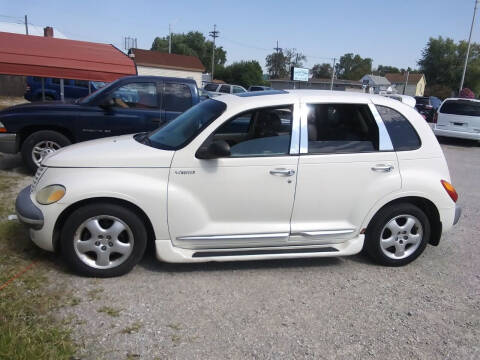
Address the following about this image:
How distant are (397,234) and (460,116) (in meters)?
12.7

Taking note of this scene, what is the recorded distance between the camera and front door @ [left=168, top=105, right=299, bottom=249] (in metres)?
3.72

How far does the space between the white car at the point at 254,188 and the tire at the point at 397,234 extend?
0.04ft

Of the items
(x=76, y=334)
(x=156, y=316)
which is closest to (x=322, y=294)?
(x=156, y=316)

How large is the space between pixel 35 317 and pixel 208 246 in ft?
4.93

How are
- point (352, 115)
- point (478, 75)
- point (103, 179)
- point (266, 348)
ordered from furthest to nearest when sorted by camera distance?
point (478, 75)
point (352, 115)
point (103, 179)
point (266, 348)

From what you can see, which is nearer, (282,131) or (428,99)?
(282,131)

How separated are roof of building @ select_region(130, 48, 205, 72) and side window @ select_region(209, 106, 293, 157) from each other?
1675 inches

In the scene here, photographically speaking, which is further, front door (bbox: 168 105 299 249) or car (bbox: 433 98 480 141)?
car (bbox: 433 98 480 141)

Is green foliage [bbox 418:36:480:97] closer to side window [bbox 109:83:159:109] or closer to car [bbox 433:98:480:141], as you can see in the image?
car [bbox 433:98:480:141]

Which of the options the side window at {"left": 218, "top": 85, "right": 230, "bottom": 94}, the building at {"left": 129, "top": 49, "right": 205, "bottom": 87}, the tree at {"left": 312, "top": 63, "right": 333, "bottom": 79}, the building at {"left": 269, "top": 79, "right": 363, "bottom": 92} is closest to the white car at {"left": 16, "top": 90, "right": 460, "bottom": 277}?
the side window at {"left": 218, "top": 85, "right": 230, "bottom": 94}

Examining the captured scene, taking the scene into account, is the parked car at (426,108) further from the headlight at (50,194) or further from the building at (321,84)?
the building at (321,84)

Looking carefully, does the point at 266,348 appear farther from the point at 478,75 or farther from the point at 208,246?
the point at 478,75

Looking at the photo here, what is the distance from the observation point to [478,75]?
71.3m

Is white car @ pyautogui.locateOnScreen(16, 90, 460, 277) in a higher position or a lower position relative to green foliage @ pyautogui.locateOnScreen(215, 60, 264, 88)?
lower
